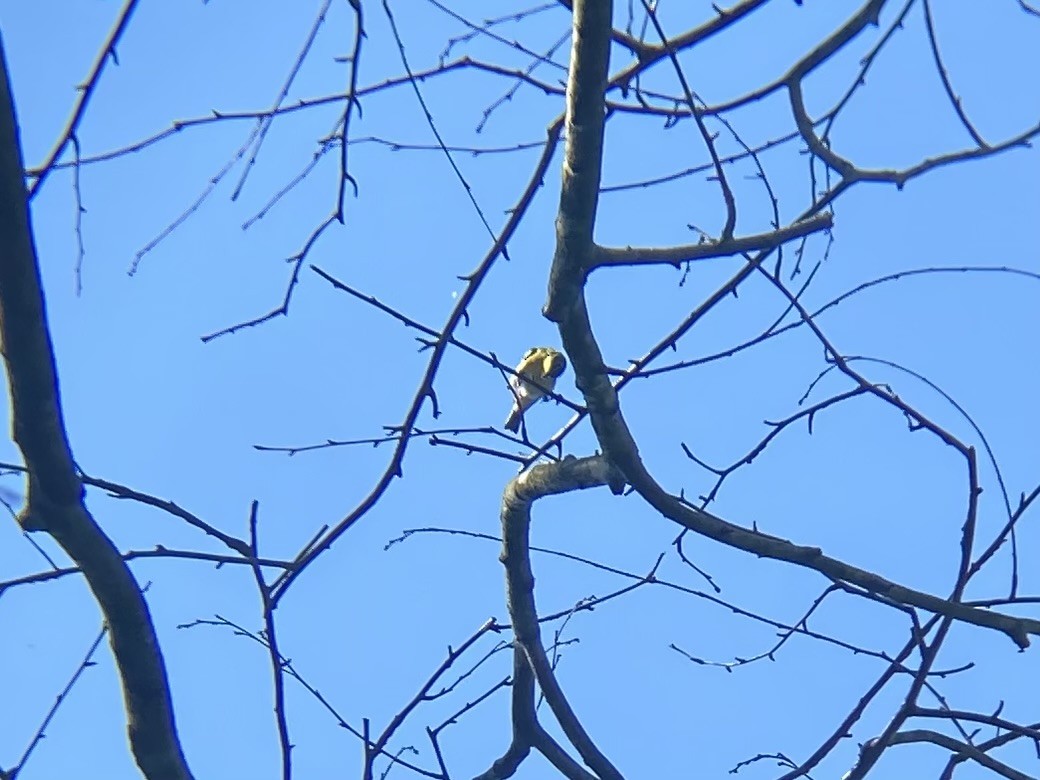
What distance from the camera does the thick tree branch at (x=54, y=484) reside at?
1.73m

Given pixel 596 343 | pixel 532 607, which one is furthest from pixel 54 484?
pixel 532 607

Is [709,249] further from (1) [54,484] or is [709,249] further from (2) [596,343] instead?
(1) [54,484]

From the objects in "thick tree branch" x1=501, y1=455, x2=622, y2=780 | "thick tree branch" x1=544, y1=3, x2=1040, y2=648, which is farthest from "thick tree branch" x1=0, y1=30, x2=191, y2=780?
"thick tree branch" x1=501, y1=455, x2=622, y2=780

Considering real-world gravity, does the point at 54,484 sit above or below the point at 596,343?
below

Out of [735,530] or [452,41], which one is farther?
[452,41]

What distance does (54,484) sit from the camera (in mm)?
1983

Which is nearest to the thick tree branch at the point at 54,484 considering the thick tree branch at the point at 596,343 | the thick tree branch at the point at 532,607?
the thick tree branch at the point at 596,343

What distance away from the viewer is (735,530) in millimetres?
2539

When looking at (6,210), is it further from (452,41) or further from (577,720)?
(577,720)

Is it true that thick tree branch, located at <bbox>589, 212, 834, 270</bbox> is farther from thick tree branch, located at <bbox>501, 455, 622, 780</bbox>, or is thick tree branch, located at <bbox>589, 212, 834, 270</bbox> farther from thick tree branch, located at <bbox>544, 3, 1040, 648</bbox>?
thick tree branch, located at <bbox>501, 455, 622, 780</bbox>

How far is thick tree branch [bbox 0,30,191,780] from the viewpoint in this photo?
1.73 m

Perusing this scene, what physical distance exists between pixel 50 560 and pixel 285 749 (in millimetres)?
532

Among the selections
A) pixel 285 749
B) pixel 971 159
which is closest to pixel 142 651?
pixel 285 749

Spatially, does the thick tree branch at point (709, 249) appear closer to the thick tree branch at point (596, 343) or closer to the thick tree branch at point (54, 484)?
the thick tree branch at point (596, 343)
